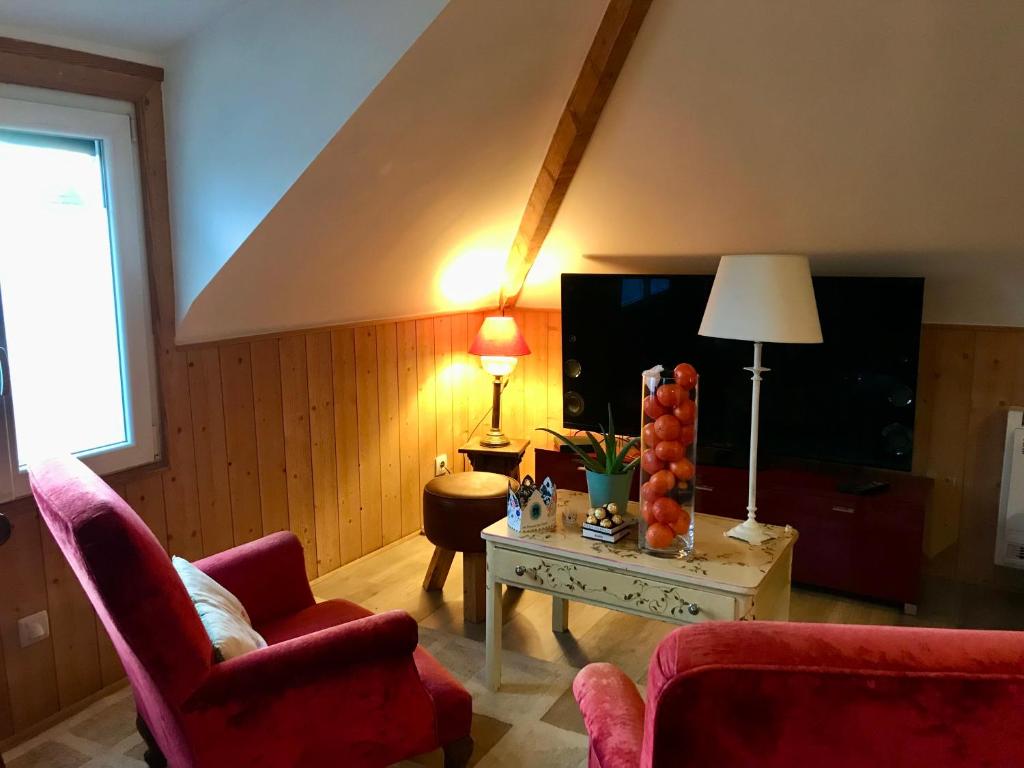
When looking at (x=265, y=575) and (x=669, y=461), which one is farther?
(x=265, y=575)

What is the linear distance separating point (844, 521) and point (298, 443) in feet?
7.66

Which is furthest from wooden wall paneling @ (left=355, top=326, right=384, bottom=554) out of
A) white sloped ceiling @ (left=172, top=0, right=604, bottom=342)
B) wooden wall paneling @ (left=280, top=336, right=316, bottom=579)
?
wooden wall paneling @ (left=280, top=336, right=316, bottom=579)

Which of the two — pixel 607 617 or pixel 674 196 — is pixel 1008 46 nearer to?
pixel 674 196

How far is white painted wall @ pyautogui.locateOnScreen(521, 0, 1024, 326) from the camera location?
8.93 ft

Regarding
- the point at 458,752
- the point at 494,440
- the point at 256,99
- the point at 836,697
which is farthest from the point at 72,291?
the point at 836,697

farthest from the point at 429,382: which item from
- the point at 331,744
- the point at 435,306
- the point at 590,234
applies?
the point at 331,744

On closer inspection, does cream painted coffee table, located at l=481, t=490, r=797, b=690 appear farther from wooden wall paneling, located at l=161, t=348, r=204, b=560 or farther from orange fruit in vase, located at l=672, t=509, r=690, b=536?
wooden wall paneling, located at l=161, t=348, r=204, b=560

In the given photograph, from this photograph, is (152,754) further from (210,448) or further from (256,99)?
(256,99)

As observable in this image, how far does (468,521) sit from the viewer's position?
3.28 metres

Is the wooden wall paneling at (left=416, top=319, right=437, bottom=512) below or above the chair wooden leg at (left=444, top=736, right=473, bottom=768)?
above

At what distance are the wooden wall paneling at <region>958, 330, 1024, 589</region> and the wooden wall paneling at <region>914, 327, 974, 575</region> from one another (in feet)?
0.10

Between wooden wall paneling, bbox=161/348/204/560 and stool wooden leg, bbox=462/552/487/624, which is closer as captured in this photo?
wooden wall paneling, bbox=161/348/204/560

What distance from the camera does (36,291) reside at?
2.61 meters

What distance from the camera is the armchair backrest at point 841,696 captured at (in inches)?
40.0
